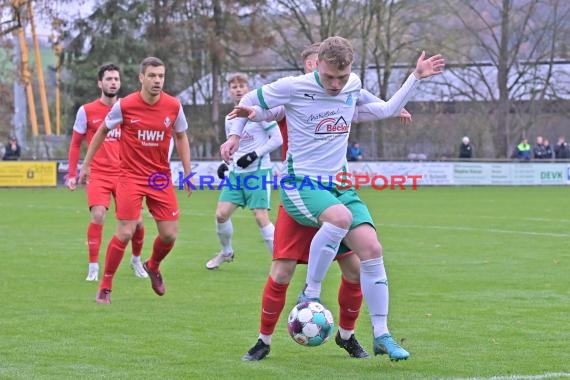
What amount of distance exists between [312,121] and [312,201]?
0.49m

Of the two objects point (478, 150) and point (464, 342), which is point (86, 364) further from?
point (478, 150)

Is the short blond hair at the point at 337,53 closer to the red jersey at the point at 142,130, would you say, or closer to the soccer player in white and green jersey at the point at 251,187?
the red jersey at the point at 142,130

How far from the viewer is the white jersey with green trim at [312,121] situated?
21.1ft

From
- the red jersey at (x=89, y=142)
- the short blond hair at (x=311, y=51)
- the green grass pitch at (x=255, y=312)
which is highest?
the short blond hair at (x=311, y=51)

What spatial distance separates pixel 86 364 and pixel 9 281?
15.0ft

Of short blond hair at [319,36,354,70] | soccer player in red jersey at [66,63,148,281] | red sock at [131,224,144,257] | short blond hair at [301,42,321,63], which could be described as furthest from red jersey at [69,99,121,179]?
short blond hair at [319,36,354,70]

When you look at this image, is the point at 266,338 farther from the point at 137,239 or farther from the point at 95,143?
the point at 137,239

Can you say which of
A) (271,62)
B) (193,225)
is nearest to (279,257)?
(193,225)

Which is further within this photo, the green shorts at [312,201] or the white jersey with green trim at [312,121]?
the white jersey with green trim at [312,121]

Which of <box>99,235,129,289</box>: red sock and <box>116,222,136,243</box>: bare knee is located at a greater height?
<box>116,222,136,243</box>: bare knee

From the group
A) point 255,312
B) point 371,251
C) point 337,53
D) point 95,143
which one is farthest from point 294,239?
point 95,143

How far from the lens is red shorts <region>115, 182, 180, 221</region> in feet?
29.7

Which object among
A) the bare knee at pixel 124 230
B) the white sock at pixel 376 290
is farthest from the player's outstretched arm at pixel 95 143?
the white sock at pixel 376 290

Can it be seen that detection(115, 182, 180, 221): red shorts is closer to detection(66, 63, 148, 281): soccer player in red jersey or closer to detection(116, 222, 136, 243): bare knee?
detection(116, 222, 136, 243): bare knee
